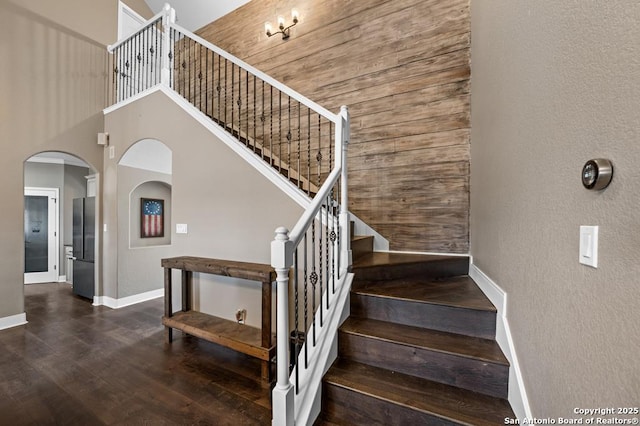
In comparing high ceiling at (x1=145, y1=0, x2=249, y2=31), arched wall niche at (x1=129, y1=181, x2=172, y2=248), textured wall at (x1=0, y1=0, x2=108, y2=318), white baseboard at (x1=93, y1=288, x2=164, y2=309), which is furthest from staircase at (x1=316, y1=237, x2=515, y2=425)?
high ceiling at (x1=145, y1=0, x2=249, y2=31)

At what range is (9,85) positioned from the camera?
12.2 ft

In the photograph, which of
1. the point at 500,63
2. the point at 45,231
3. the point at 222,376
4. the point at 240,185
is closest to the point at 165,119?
the point at 240,185

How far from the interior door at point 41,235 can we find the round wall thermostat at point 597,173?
8.78m

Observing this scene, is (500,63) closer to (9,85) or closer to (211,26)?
(211,26)

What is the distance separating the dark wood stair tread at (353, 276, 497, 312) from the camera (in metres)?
1.88

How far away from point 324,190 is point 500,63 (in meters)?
1.44

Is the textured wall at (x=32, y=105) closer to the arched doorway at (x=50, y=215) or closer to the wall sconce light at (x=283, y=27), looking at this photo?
the arched doorway at (x=50, y=215)

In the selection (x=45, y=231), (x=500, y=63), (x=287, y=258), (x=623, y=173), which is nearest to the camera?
(x=623, y=173)

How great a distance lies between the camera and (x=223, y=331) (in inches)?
106

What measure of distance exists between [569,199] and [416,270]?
62.3 inches

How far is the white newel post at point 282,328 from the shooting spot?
1481 millimetres

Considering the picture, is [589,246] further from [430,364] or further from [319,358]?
[319,358]

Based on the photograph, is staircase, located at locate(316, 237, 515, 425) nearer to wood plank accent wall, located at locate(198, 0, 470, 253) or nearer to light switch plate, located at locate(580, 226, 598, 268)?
light switch plate, located at locate(580, 226, 598, 268)

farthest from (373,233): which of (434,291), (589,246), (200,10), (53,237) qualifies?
(53,237)
